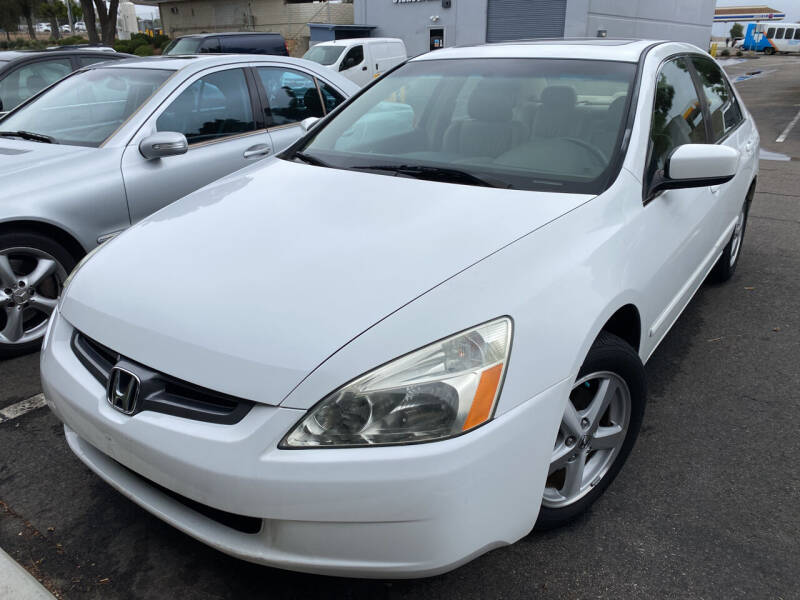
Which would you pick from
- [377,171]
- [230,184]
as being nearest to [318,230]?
[377,171]

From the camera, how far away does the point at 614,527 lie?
2305 millimetres

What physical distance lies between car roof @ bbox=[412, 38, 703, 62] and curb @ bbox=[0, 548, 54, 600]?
2.84 m

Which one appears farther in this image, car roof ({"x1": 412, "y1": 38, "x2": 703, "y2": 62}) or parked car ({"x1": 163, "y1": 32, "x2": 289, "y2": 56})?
parked car ({"x1": 163, "y1": 32, "x2": 289, "y2": 56})

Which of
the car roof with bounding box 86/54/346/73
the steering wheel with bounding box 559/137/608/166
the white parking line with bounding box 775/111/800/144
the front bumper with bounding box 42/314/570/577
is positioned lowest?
the white parking line with bounding box 775/111/800/144

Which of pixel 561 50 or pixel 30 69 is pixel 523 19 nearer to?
pixel 30 69

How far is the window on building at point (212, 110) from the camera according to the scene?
4.22 metres

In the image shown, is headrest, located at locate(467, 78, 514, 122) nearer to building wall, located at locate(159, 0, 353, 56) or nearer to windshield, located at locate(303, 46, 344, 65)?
windshield, located at locate(303, 46, 344, 65)

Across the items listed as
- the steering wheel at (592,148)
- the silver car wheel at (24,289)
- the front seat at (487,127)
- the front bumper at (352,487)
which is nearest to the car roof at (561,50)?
the front seat at (487,127)

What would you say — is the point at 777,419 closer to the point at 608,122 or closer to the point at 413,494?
the point at 608,122

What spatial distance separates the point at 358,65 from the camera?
57.9 ft

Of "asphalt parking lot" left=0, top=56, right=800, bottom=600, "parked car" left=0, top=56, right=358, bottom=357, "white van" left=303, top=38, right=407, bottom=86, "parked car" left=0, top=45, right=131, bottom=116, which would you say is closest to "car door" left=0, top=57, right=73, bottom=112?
"parked car" left=0, top=45, right=131, bottom=116

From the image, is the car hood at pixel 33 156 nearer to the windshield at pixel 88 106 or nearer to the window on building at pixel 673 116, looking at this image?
the windshield at pixel 88 106

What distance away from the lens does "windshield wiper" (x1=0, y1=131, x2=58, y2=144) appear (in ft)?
13.5

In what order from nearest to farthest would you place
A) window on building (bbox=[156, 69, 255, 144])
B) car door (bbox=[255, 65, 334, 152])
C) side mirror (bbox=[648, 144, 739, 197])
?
side mirror (bbox=[648, 144, 739, 197]) < window on building (bbox=[156, 69, 255, 144]) < car door (bbox=[255, 65, 334, 152])
